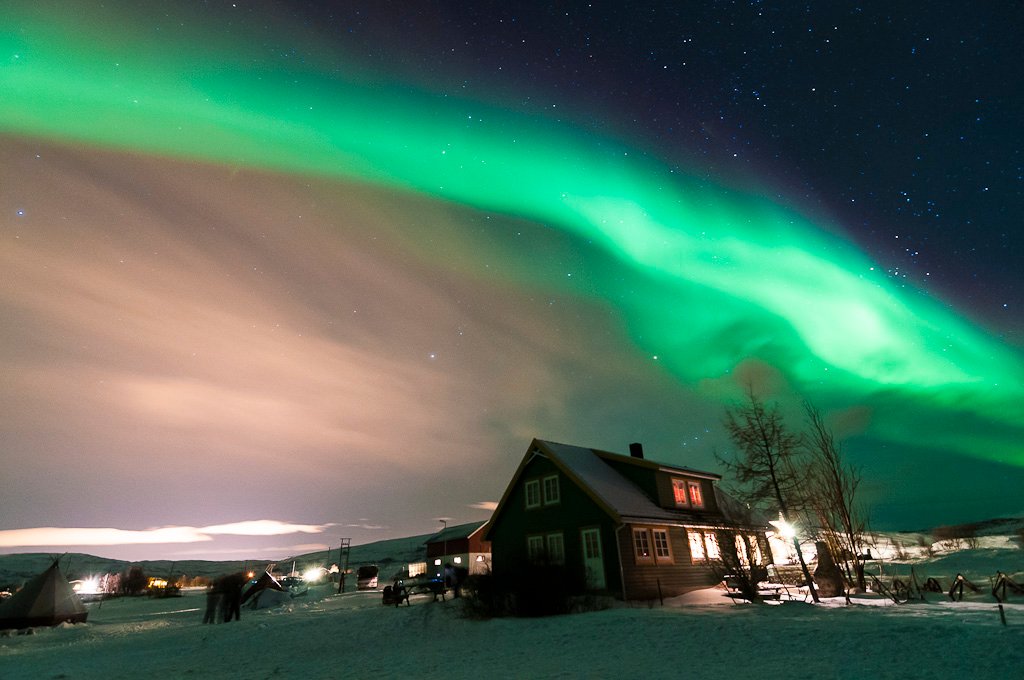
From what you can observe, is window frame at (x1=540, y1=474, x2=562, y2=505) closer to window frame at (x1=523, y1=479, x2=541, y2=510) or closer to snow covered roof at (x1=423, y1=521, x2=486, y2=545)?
window frame at (x1=523, y1=479, x2=541, y2=510)

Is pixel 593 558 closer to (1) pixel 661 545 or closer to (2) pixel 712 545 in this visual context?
(1) pixel 661 545

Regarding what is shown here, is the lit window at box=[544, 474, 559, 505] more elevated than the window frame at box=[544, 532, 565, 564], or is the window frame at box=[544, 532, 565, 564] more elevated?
the lit window at box=[544, 474, 559, 505]

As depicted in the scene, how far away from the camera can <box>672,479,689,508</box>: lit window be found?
29.0 m

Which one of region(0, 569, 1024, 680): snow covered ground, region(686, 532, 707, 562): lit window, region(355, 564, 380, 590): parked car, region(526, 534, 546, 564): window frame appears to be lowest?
region(0, 569, 1024, 680): snow covered ground

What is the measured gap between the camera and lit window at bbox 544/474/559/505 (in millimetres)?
27969

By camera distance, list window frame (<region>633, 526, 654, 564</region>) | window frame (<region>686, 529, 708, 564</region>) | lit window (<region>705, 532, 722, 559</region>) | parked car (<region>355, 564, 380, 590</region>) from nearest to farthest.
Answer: window frame (<region>633, 526, 654, 564</region>) → window frame (<region>686, 529, 708, 564</region>) → lit window (<region>705, 532, 722, 559</region>) → parked car (<region>355, 564, 380, 590</region>)

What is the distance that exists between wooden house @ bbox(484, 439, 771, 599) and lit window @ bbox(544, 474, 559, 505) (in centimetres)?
5

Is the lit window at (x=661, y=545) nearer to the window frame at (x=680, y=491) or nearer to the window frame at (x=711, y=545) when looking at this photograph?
the window frame at (x=680, y=491)

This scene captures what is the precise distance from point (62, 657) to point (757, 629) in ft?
69.3

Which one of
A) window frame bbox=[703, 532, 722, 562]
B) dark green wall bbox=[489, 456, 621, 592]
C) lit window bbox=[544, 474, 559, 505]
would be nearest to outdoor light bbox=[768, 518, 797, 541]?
window frame bbox=[703, 532, 722, 562]

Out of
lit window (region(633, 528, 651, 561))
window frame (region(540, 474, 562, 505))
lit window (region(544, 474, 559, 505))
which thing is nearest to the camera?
lit window (region(633, 528, 651, 561))

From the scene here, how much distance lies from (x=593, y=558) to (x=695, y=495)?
861cm

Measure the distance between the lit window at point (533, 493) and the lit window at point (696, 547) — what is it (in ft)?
25.7

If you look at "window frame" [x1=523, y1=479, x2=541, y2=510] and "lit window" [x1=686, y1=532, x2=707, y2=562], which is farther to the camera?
"window frame" [x1=523, y1=479, x2=541, y2=510]
